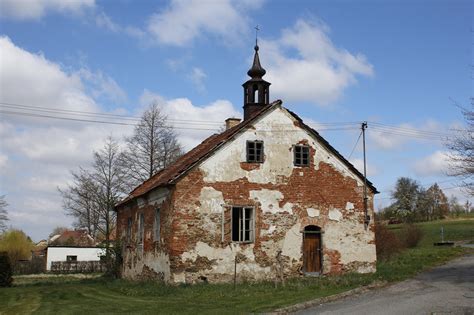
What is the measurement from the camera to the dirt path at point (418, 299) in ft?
41.2

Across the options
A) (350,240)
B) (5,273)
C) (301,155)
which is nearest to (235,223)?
(301,155)

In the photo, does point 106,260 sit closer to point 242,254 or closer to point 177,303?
point 242,254

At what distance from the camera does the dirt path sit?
12.6 m

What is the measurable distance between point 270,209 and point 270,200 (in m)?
0.38

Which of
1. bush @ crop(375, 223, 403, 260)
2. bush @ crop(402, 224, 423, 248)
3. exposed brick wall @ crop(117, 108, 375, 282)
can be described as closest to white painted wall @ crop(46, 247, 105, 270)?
bush @ crop(402, 224, 423, 248)

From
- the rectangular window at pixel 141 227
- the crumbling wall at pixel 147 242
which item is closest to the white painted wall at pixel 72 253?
the crumbling wall at pixel 147 242

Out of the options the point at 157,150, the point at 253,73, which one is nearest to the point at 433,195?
the point at 157,150

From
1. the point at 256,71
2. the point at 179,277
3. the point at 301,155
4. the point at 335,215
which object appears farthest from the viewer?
the point at 256,71

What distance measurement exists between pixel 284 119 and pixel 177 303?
10263 millimetres

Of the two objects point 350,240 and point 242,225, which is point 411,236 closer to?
point 350,240

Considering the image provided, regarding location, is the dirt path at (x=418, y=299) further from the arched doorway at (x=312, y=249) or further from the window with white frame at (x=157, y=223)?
the window with white frame at (x=157, y=223)

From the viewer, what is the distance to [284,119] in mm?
22453

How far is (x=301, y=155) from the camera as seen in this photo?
2250 cm

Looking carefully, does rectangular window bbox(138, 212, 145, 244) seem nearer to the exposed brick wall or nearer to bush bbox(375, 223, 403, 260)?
the exposed brick wall
